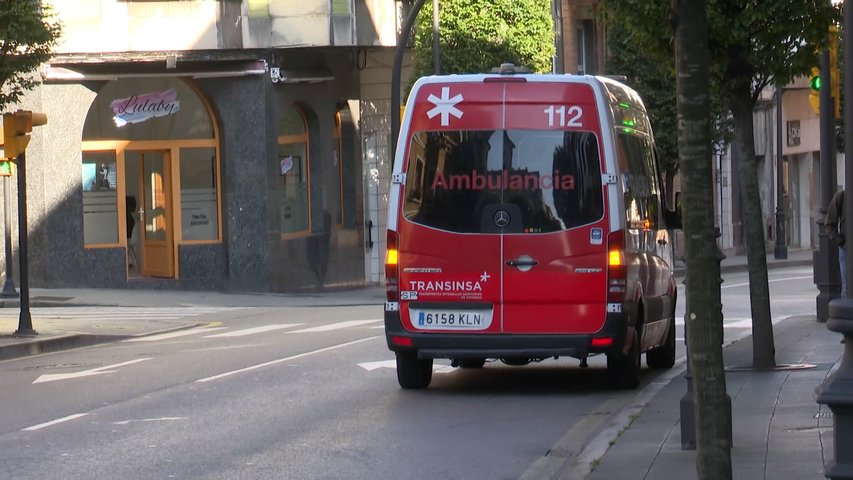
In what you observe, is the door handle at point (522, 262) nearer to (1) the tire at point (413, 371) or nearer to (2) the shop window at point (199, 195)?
(1) the tire at point (413, 371)

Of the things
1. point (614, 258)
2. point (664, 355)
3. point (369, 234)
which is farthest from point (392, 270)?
point (369, 234)

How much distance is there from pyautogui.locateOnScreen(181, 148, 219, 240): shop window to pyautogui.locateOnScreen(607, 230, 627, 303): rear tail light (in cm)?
1987

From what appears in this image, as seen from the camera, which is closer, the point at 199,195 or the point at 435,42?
the point at 435,42

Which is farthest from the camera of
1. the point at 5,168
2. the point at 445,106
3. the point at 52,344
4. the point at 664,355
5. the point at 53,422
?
the point at 5,168

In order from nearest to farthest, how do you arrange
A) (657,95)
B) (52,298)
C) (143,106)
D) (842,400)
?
(842,400) → (52,298) → (143,106) → (657,95)

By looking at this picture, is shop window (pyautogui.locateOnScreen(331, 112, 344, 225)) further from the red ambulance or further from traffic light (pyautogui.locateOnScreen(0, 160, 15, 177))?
the red ambulance

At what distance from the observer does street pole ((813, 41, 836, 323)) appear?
18.1m

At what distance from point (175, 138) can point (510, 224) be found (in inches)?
769

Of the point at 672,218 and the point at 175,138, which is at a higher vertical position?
the point at 175,138

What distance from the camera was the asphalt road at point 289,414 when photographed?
383 inches

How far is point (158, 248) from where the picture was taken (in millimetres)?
31734

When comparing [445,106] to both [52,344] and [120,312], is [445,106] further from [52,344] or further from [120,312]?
[120,312]

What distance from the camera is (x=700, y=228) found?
608cm

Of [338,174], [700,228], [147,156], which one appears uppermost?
[147,156]
